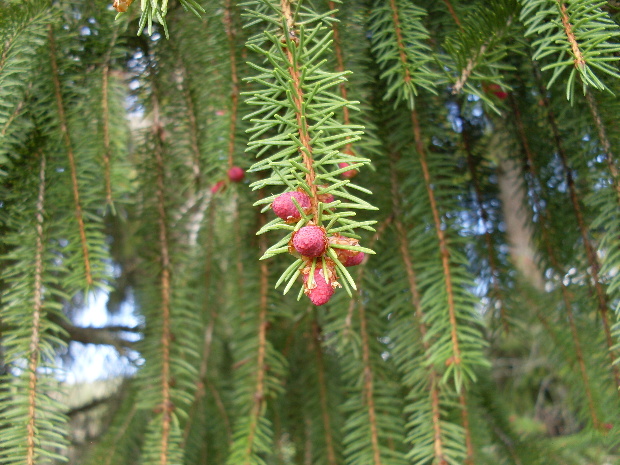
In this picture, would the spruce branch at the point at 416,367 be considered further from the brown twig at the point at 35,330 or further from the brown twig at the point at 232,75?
the brown twig at the point at 35,330

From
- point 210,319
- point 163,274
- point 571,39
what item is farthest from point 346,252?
point 210,319

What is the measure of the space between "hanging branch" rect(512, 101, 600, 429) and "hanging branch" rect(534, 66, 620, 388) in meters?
0.06

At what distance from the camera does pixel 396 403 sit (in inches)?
30.4


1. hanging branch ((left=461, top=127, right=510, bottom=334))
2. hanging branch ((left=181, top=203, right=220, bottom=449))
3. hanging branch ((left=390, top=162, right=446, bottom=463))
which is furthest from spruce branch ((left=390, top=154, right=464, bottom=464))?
hanging branch ((left=181, top=203, right=220, bottom=449))

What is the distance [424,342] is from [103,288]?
427 mm

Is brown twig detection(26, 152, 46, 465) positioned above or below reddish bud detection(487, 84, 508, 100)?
below

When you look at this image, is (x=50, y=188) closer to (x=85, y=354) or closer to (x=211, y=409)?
(x=211, y=409)

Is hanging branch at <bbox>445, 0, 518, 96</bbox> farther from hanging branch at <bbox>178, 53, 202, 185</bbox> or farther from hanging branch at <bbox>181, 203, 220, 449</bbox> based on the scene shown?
hanging branch at <bbox>181, 203, 220, 449</bbox>

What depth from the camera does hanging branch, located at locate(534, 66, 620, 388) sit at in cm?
66

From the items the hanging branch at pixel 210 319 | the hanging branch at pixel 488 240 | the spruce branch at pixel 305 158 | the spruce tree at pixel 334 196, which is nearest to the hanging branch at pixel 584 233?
the spruce tree at pixel 334 196

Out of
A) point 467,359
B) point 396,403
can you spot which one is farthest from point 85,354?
point 467,359

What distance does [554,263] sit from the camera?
0.78m

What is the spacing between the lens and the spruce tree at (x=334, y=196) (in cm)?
55

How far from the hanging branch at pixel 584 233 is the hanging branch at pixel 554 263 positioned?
0.06 metres
